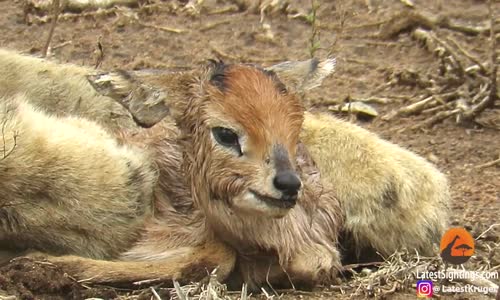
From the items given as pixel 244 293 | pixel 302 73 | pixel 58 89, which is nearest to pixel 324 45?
pixel 58 89

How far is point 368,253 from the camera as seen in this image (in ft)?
16.6

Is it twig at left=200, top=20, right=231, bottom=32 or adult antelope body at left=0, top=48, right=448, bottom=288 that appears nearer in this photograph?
adult antelope body at left=0, top=48, right=448, bottom=288

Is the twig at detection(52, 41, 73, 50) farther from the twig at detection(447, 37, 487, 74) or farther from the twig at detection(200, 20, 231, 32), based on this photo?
the twig at detection(447, 37, 487, 74)

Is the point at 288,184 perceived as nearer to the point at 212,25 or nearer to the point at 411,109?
the point at 411,109

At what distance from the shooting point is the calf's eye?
4.21 m

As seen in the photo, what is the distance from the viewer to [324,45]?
8977 millimetres

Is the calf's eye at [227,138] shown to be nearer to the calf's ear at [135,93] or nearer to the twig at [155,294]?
the calf's ear at [135,93]

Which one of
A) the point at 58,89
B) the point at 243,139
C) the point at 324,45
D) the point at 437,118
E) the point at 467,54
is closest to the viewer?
the point at 243,139

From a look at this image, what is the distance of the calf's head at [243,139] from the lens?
13.4 ft

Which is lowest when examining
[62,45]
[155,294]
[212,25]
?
[155,294]

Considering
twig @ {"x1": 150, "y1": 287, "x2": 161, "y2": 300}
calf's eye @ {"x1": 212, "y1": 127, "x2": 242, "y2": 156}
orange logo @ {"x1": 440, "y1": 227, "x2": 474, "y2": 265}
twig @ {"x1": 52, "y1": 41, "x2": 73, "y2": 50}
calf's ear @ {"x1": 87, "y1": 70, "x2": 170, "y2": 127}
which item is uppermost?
twig @ {"x1": 52, "y1": 41, "x2": 73, "y2": 50}

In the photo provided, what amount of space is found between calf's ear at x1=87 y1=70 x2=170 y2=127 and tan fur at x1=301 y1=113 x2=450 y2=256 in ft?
3.13

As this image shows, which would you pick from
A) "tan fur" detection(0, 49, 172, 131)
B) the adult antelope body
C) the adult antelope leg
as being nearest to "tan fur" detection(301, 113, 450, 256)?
the adult antelope body

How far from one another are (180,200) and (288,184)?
0.95 metres
